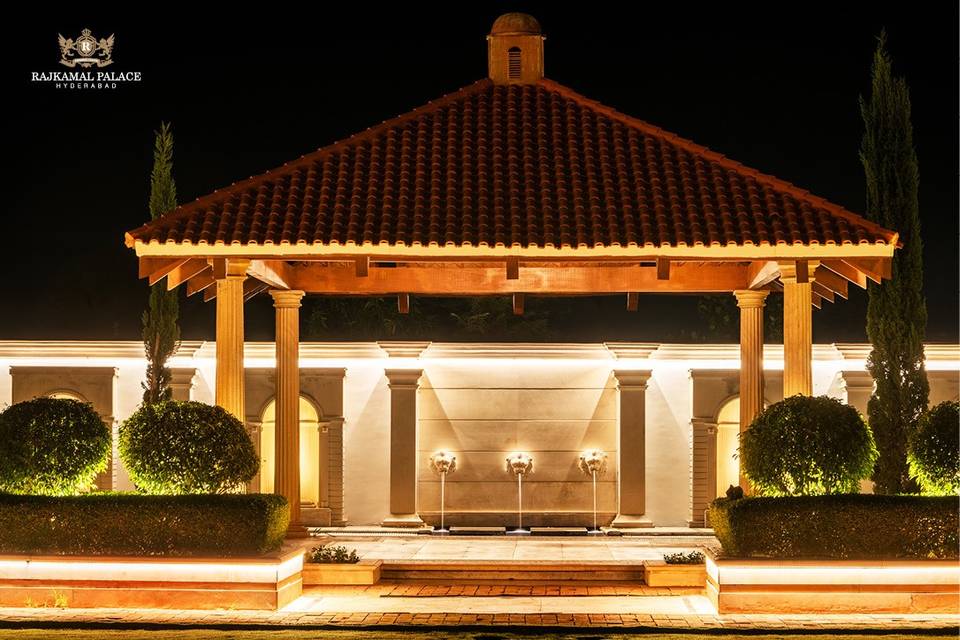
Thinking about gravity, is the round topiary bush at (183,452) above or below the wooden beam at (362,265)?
below

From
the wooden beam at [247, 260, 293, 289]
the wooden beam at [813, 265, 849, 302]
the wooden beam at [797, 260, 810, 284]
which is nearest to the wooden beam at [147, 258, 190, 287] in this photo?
the wooden beam at [247, 260, 293, 289]

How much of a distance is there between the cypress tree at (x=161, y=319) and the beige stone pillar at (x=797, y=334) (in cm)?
1168

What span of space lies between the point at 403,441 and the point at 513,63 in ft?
26.0

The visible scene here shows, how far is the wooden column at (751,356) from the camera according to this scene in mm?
17125

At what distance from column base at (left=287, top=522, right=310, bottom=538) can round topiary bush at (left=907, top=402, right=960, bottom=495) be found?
326 inches

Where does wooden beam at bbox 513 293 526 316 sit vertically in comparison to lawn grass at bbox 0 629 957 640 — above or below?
above

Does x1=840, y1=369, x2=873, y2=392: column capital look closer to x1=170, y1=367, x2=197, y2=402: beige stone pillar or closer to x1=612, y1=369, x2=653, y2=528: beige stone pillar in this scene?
x1=612, y1=369, x2=653, y2=528: beige stone pillar

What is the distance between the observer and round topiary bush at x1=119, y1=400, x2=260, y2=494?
14078 millimetres

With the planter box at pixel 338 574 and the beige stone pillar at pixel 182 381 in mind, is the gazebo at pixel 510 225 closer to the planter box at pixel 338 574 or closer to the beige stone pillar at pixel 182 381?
the planter box at pixel 338 574

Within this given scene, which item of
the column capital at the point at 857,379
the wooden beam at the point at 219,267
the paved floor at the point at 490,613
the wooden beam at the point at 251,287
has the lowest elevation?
the paved floor at the point at 490,613

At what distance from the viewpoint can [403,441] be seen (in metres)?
22.9

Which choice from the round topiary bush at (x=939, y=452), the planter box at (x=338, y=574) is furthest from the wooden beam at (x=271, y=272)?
the round topiary bush at (x=939, y=452)

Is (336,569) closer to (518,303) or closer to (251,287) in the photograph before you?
(251,287)

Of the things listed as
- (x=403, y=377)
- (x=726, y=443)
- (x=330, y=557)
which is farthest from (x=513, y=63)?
(x=726, y=443)
